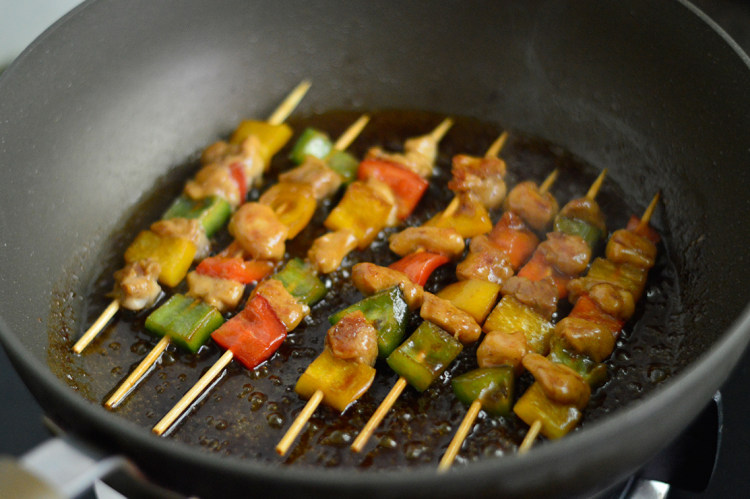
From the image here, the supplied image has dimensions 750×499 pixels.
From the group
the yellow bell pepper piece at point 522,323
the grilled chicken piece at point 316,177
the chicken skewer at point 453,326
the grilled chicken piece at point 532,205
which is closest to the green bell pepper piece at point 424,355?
the chicken skewer at point 453,326

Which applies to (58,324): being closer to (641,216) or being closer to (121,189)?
(121,189)

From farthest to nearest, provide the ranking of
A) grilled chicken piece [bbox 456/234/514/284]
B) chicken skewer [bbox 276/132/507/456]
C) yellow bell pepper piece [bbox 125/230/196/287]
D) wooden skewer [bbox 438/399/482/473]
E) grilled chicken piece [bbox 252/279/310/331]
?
yellow bell pepper piece [bbox 125/230/196/287] < grilled chicken piece [bbox 456/234/514/284] < grilled chicken piece [bbox 252/279/310/331] < chicken skewer [bbox 276/132/507/456] < wooden skewer [bbox 438/399/482/473]

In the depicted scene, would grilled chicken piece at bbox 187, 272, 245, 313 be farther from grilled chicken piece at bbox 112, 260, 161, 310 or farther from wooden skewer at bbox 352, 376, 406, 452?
wooden skewer at bbox 352, 376, 406, 452

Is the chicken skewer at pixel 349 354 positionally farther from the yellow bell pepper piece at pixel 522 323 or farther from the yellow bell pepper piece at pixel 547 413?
the yellow bell pepper piece at pixel 547 413

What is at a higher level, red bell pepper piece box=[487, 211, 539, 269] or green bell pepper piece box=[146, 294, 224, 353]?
red bell pepper piece box=[487, 211, 539, 269]

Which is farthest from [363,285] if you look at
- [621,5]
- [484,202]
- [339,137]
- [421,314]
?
[621,5]

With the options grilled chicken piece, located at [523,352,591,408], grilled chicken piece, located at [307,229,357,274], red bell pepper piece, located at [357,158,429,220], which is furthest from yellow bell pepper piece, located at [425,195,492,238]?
grilled chicken piece, located at [523,352,591,408]

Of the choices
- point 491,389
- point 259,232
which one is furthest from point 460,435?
point 259,232
